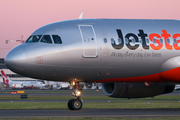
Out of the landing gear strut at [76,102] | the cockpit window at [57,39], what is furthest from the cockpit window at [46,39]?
the landing gear strut at [76,102]

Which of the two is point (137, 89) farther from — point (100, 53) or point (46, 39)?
point (46, 39)

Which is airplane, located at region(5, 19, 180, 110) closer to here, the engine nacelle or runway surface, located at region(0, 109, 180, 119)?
the engine nacelle

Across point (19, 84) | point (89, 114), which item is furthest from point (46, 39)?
point (19, 84)

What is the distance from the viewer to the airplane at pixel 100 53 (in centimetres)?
2223

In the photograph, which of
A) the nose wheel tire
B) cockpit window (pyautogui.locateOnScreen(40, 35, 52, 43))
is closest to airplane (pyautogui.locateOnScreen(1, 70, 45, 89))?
the nose wheel tire

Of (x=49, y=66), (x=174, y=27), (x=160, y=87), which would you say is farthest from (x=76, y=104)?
(x=174, y=27)

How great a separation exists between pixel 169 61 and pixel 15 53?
10710 mm

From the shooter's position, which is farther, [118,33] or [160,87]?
[160,87]

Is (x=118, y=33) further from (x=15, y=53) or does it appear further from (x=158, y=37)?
(x=15, y=53)

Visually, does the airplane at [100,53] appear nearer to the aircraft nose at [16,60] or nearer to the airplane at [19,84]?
the aircraft nose at [16,60]

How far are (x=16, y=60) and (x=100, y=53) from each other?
5538 millimetres

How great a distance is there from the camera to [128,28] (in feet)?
79.9

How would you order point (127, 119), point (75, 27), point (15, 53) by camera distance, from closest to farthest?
point (127, 119) → point (15, 53) → point (75, 27)

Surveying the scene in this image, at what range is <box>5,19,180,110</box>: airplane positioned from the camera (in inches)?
875
